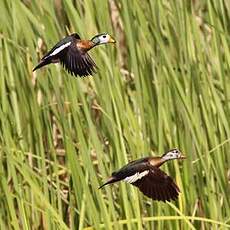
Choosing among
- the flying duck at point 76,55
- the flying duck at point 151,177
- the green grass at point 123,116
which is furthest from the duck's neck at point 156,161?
the green grass at point 123,116

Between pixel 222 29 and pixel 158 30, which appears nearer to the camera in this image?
pixel 158 30

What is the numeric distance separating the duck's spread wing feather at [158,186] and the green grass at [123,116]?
48cm

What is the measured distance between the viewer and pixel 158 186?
1214 millimetres

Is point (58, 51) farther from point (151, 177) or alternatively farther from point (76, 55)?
point (151, 177)

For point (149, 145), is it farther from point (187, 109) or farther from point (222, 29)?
point (222, 29)

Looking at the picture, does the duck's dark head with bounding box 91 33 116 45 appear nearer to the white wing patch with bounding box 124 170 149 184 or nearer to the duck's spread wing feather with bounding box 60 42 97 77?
the duck's spread wing feather with bounding box 60 42 97 77

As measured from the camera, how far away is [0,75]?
1821mm

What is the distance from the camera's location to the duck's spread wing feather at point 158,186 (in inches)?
46.8

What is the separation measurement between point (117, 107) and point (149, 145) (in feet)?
0.65

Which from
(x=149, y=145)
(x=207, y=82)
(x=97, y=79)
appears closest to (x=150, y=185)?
(x=97, y=79)

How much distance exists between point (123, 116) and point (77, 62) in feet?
2.61

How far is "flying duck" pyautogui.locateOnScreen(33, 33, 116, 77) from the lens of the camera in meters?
1.00

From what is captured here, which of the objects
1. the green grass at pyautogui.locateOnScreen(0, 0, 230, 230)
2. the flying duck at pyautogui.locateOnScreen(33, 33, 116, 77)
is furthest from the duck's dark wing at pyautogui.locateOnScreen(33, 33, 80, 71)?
the green grass at pyautogui.locateOnScreen(0, 0, 230, 230)

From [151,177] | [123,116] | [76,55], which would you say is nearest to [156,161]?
[151,177]
